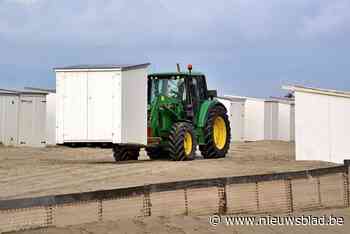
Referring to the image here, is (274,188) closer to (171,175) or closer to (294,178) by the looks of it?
(294,178)

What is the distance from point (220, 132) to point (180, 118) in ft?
8.69

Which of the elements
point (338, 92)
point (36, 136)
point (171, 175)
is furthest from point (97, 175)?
point (36, 136)

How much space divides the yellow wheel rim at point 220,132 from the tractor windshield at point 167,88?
217 cm

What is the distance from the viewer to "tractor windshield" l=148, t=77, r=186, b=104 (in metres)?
23.8

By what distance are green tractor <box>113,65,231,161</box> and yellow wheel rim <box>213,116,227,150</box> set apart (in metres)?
0.04

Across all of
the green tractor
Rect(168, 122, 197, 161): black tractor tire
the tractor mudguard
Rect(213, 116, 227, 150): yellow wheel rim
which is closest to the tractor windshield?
the green tractor

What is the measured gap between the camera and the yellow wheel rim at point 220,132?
25766 millimetres

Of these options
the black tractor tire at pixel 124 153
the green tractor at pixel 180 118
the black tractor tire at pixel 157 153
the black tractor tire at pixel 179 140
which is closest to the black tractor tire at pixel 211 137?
the green tractor at pixel 180 118

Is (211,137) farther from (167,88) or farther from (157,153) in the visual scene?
(167,88)

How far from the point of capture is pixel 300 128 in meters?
26.0

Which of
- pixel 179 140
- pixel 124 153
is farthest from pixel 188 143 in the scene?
pixel 124 153

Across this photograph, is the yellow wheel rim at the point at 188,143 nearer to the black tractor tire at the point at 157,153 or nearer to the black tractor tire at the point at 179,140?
the black tractor tire at the point at 179,140

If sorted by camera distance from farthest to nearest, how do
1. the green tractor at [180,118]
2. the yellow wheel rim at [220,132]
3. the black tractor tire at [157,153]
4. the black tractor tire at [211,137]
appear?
the yellow wheel rim at [220,132] < the black tractor tire at [211,137] < the black tractor tire at [157,153] < the green tractor at [180,118]

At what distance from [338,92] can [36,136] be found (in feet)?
46.9
